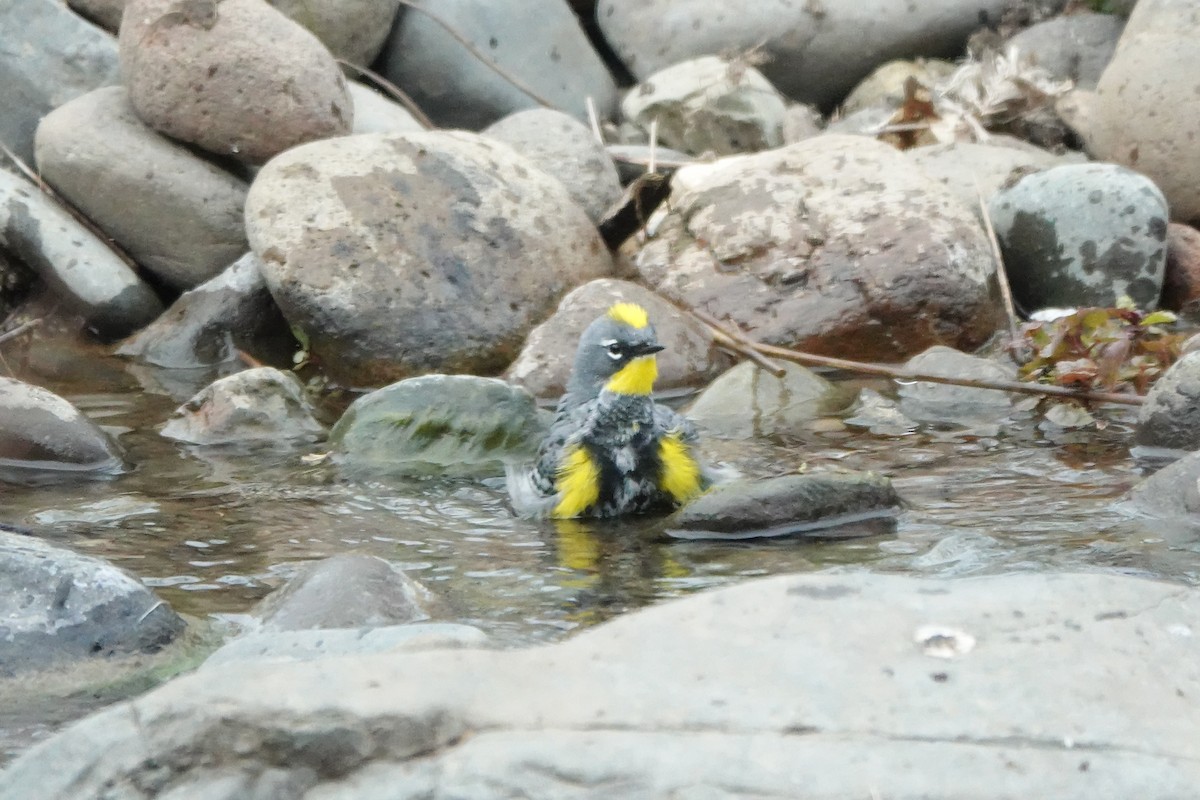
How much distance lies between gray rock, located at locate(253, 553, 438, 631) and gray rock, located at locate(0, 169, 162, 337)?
500cm

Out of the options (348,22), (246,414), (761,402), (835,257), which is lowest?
(761,402)

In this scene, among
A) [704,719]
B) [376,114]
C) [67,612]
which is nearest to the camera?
[704,719]

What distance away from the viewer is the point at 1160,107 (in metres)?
9.23

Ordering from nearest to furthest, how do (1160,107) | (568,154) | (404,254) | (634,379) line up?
(634,379) → (404,254) → (1160,107) → (568,154)

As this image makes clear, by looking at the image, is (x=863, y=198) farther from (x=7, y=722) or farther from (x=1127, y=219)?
(x=7, y=722)

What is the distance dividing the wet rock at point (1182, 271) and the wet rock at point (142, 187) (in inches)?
209

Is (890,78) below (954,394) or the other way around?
the other way around

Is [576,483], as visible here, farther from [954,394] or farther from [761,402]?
[954,394]

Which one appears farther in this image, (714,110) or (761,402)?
(714,110)

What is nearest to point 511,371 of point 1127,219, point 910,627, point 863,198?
point 863,198

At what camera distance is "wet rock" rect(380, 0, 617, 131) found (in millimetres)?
11297

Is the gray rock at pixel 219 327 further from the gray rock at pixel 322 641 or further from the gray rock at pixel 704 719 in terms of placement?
the gray rock at pixel 704 719

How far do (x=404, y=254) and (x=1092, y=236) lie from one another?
3.73 metres

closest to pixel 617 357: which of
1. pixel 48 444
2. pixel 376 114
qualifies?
pixel 48 444
